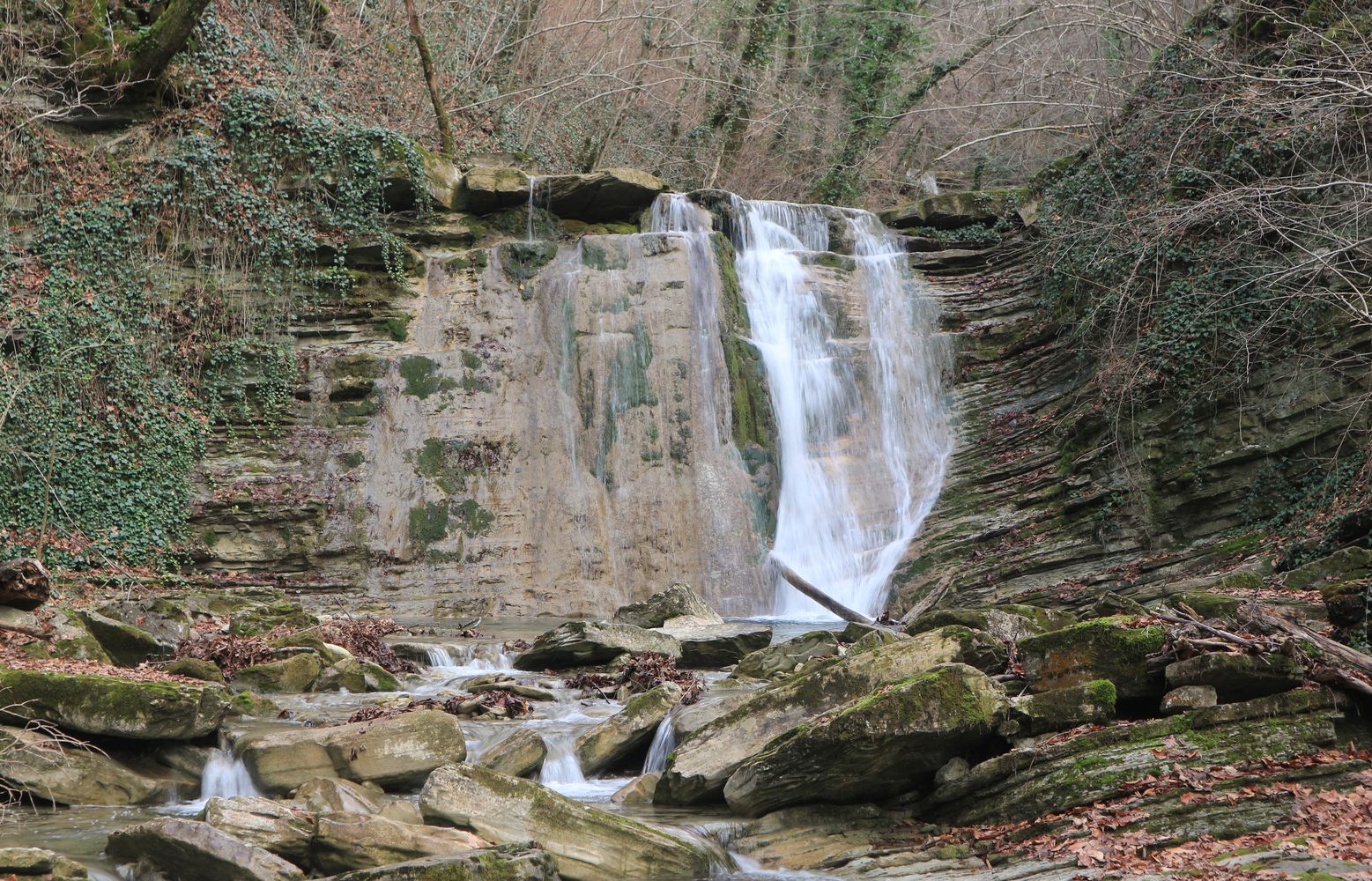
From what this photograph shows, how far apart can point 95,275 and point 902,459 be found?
11.0 metres

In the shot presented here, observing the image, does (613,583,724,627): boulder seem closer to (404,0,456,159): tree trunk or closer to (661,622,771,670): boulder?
(661,622,771,670): boulder

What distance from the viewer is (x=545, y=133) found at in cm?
2119

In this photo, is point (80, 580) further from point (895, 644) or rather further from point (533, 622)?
point (895, 644)

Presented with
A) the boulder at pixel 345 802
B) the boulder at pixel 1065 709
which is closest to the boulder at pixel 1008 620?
the boulder at pixel 1065 709

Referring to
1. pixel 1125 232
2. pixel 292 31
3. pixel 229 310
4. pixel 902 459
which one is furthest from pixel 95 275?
pixel 1125 232

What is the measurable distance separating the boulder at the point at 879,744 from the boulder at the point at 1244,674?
1.04m

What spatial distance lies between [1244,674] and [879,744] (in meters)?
1.94

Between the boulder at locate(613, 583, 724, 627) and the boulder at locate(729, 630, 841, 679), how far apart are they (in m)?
2.08

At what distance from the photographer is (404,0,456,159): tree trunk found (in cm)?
1689

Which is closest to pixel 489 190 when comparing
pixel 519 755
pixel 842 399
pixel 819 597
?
pixel 842 399

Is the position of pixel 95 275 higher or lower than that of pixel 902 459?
higher

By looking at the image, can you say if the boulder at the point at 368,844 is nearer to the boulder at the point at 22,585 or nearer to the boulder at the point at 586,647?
the boulder at the point at 22,585

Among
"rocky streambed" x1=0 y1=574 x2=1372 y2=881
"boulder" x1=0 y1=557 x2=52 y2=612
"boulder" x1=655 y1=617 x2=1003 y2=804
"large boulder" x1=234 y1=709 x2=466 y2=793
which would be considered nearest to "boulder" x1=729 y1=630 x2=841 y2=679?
"rocky streambed" x1=0 y1=574 x2=1372 y2=881

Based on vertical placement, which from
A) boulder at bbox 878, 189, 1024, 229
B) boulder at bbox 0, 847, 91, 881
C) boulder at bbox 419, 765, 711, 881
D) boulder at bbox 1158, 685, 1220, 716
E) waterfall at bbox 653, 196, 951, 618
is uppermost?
boulder at bbox 878, 189, 1024, 229
